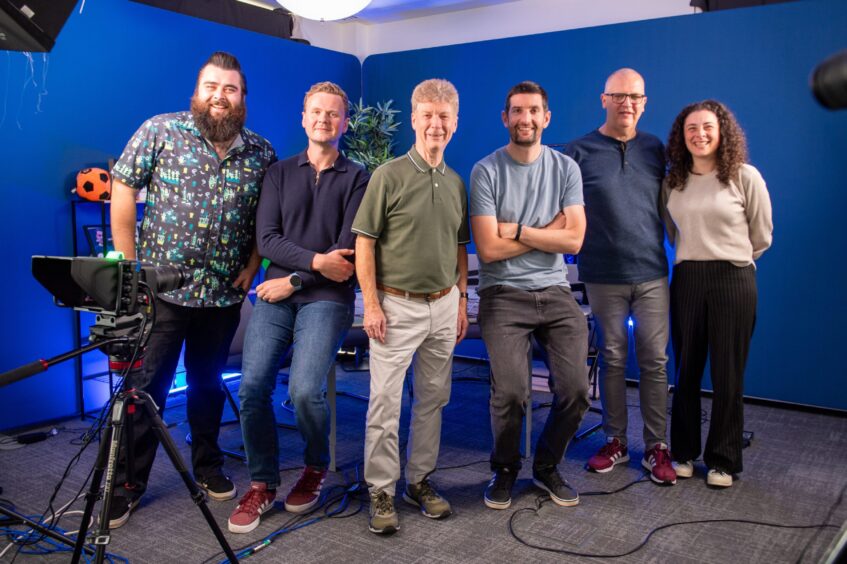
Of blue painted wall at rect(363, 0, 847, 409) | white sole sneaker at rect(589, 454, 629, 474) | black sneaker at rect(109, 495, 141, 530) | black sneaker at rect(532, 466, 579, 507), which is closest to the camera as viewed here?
black sneaker at rect(109, 495, 141, 530)

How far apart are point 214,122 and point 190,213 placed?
0.37 m

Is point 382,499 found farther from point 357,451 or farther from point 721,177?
point 721,177

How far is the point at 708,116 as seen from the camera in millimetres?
3232

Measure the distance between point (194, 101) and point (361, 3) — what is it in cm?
241

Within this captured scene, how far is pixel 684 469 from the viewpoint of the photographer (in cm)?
347

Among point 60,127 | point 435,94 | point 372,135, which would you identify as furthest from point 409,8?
point 435,94

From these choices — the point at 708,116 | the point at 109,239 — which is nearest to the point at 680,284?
the point at 708,116

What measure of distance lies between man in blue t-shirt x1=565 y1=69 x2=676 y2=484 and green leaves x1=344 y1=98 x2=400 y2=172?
122 inches

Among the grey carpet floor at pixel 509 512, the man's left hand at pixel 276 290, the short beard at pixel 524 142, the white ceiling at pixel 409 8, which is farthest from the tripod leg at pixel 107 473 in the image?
the white ceiling at pixel 409 8

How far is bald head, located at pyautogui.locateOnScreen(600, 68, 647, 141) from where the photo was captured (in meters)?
Result: 3.34

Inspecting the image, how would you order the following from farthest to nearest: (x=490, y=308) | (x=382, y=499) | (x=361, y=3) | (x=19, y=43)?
(x=361, y=3) < (x=490, y=308) < (x=382, y=499) < (x=19, y=43)

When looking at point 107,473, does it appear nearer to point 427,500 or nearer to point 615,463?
point 427,500

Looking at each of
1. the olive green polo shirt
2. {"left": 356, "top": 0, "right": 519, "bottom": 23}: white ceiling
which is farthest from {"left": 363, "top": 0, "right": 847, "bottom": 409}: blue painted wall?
the olive green polo shirt

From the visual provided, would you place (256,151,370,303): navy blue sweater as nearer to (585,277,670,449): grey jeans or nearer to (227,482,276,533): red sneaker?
(227,482,276,533): red sneaker
